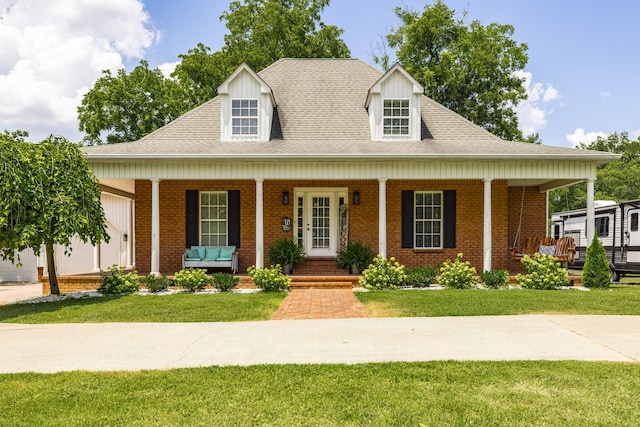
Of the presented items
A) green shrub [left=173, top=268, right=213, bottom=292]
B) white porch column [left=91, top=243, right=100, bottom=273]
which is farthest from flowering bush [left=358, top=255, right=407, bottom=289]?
white porch column [left=91, top=243, right=100, bottom=273]

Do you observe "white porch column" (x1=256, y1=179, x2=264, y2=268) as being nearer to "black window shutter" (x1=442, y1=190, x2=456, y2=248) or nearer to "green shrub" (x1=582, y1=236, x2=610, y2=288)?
"black window shutter" (x1=442, y1=190, x2=456, y2=248)

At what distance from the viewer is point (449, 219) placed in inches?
543

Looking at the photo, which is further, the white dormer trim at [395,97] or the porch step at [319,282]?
the white dormer trim at [395,97]

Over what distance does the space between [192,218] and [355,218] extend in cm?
483

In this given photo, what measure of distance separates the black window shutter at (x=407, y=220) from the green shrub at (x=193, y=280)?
5800 mm

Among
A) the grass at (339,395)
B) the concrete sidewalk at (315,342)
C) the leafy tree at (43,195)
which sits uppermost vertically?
the leafy tree at (43,195)

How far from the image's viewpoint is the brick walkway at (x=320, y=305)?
8188 millimetres

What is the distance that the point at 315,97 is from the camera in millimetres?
15664

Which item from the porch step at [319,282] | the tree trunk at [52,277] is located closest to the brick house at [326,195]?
the porch step at [319,282]

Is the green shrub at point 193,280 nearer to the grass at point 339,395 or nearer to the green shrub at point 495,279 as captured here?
the grass at point 339,395

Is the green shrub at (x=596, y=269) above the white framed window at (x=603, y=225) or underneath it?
underneath

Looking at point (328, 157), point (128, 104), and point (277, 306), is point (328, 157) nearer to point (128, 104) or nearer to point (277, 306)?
point (277, 306)

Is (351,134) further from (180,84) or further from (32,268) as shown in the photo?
(180,84)

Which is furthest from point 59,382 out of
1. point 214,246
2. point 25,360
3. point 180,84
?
point 180,84
